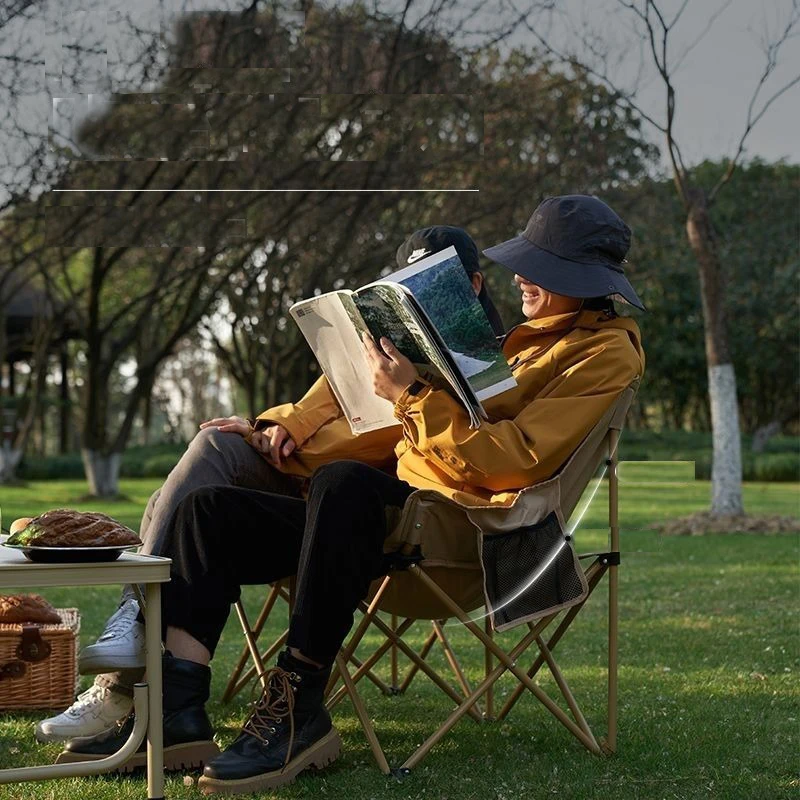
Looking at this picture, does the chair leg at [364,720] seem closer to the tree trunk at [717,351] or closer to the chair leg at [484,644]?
the chair leg at [484,644]

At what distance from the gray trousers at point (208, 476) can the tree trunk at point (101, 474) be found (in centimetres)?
1296

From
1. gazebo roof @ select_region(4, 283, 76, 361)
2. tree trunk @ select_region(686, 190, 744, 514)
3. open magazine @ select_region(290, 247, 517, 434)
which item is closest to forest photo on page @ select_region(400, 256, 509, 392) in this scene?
open magazine @ select_region(290, 247, 517, 434)

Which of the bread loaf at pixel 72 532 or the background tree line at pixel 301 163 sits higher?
the background tree line at pixel 301 163

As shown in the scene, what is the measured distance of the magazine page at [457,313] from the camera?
249 centimetres

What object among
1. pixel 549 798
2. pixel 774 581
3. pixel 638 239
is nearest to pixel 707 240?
pixel 774 581

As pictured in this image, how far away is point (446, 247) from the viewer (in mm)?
3246

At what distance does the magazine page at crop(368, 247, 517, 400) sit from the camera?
2488mm

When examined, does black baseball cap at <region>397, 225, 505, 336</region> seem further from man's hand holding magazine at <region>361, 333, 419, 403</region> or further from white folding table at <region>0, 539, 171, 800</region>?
white folding table at <region>0, 539, 171, 800</region>

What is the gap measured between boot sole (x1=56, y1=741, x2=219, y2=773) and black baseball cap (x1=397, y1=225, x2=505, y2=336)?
1198mm

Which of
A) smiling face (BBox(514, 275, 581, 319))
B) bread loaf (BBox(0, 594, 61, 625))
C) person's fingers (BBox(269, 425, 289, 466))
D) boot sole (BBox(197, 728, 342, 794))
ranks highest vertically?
smiling face (BBox(514, 275, 581, 319))

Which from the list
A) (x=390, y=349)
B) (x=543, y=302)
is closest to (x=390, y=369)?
(x=390, y=349)

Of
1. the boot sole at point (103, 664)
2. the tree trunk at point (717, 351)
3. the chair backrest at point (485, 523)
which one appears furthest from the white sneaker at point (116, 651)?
the tree trunk at point (717, 351)

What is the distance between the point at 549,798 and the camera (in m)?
2.55

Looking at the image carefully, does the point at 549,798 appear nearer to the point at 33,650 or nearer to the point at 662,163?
the point at 33,650
